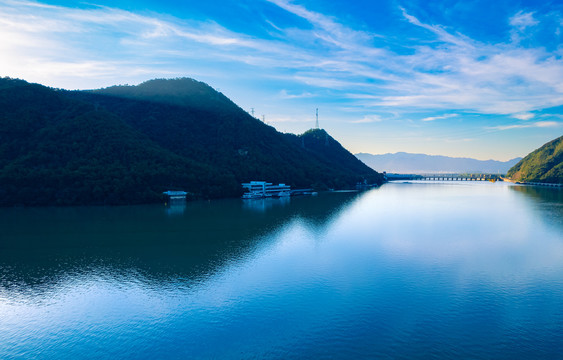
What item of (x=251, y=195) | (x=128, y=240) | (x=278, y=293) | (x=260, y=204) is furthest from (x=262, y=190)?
(x=278, y=293)

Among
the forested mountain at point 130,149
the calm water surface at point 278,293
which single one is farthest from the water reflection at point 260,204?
the calm water surface at point 278,293

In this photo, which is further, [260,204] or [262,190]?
[262,190]

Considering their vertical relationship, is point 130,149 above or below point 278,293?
above

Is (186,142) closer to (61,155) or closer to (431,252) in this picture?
(61,155)

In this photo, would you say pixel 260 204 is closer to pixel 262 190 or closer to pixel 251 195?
pixel 251 195

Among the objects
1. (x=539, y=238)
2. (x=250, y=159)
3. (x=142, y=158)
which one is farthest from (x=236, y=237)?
(x=250, y=159)

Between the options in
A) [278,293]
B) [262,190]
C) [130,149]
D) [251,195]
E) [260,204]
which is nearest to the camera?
[278,293]

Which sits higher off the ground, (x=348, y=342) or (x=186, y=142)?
(x=186, y=142)
